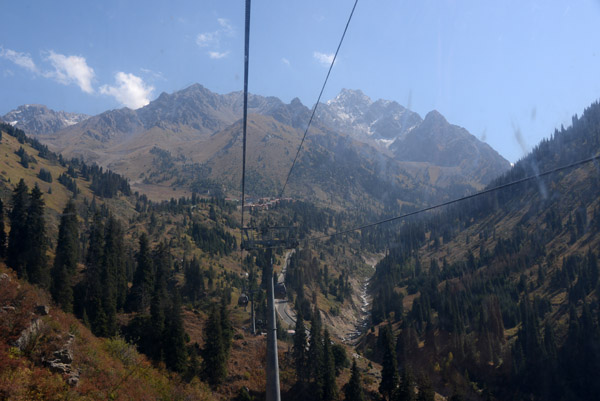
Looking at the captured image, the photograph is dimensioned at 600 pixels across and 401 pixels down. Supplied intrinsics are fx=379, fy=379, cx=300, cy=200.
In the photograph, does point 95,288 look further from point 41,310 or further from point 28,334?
point 28,334

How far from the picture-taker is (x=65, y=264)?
52.7 metres

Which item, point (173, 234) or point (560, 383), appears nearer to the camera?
point (560, 383)

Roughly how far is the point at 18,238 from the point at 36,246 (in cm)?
286

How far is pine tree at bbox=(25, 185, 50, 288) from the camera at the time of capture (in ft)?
147

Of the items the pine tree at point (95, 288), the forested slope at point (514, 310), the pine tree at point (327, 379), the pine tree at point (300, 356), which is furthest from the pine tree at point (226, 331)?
the forested slope at point (514, 310)

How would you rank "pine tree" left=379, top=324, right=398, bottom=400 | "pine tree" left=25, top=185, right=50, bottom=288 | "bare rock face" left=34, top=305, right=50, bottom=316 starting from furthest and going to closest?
"pine tree" left=379, top=324, right=398, bottom=400, "pine tree" left=25, top=185, right=50, bottom=288, "bare rock face" left=34, top=305, right=50, bottom=316

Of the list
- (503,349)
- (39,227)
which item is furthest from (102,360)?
(503,349)

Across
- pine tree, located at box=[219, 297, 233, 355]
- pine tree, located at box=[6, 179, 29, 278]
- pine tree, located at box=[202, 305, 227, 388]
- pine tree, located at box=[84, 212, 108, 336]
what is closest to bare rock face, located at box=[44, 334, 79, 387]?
pine tree, located at box=[84, 212, 108, 336]

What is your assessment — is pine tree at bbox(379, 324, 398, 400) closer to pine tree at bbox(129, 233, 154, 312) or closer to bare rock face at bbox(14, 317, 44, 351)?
Answer: pine tree at bbox(129, 233, 154, 312)

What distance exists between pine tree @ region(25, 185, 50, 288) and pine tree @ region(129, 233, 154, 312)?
12327 mm

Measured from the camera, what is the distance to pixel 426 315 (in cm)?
12081

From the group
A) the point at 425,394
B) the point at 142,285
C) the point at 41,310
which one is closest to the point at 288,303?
the point at 142,285

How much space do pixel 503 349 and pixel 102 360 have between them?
3991 inches

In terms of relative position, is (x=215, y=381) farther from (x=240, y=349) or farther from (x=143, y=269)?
(x=143, y=269)
